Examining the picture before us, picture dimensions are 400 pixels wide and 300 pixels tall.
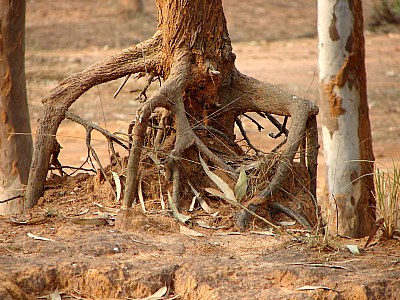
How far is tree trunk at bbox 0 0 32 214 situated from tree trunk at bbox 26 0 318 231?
1.11 meters

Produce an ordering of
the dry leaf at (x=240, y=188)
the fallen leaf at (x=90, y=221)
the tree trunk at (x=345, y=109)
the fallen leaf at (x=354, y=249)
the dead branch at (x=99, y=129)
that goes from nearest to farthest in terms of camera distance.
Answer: the fallen leaf at (x=354, y=249)
the fallen leaf at (x=90, y=221)
the dry leaf at (x=240, y=188)
the dead branch at (x=99, y=129)
the tree trunk at (x=345, y=109)

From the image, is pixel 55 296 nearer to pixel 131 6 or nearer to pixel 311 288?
pixel 311 288

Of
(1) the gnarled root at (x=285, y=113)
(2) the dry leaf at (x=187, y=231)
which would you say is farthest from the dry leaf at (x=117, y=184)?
(1) the gnarled root at (x=285, y=113)

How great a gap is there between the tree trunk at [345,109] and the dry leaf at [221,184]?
2356 millimetres

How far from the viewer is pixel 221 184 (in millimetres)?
4855

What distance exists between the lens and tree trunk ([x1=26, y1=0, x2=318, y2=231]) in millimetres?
5035

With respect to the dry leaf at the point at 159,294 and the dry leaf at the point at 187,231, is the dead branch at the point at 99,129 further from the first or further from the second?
the dry leaf at the point at 159,294

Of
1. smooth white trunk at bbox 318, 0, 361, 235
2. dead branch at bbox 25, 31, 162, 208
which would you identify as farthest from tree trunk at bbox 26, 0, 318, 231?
smooth white trunk at bbox 318, 0, 361, 235

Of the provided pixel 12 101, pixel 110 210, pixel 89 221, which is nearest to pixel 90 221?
pixel 89 221

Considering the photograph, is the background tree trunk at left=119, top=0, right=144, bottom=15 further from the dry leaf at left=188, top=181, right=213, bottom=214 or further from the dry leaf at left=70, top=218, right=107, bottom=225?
the dry leaf at left=70, top=218, right=107, bottom=225

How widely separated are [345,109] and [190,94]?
7.26 ft

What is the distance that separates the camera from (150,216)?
4613 mm

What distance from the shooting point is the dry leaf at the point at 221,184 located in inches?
187

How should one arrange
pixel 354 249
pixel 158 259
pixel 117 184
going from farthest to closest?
pixel 117 184
pixel 354 249
pixel 158 259
